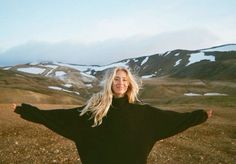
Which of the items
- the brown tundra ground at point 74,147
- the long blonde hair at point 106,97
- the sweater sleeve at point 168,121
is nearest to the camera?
the long blonde hair at point 106,97

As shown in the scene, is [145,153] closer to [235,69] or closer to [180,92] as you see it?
[180,92]

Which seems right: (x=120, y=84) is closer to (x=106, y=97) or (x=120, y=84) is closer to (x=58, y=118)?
(x=106, y=97)

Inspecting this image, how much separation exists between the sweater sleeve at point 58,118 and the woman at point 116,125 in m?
0.02

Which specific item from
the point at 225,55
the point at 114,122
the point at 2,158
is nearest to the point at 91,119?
the point at 114,122

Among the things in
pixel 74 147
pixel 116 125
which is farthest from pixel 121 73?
pixel 74 147

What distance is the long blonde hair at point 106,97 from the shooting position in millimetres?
7805

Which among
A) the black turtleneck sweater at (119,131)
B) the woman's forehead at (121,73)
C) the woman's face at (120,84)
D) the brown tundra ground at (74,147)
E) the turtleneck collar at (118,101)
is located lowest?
the brown tundra ground at (74,147)

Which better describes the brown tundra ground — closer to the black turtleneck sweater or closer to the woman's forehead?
the black turtleneck sweater

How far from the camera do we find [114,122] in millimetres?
7852

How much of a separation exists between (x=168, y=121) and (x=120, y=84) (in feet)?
3.90

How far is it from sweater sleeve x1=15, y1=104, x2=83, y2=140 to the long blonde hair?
29 centimetres

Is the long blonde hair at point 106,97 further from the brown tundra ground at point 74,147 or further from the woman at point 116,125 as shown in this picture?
the brown tundra ground at point 74,147

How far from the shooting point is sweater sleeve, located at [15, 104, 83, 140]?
8.28 meters

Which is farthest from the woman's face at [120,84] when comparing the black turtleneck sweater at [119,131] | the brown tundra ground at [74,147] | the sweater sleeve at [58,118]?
the brown tundra ground at [74,147]
